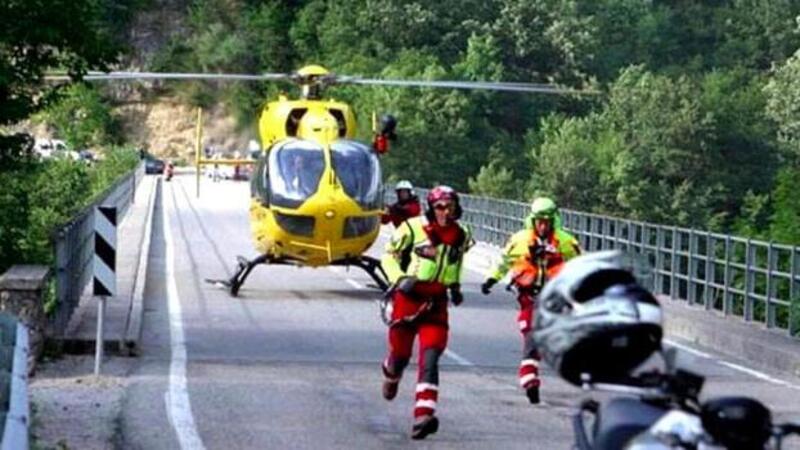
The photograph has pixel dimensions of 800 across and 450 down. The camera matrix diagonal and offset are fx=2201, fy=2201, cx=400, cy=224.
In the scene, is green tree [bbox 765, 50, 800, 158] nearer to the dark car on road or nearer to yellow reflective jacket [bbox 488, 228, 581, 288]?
the dark car on road

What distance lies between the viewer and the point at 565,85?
98875 mm

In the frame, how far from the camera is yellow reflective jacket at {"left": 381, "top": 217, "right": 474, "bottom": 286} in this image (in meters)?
16.0

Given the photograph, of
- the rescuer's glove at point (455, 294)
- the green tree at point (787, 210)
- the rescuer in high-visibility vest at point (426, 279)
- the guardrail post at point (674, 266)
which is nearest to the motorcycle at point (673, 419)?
the rescuer in high-visibility vest at point (426, 279)

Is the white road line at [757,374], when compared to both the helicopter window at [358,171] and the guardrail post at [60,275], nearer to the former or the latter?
the guardrail post at [60,275]

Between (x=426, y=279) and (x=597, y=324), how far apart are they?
10120 millimetres

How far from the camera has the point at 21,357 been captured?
39.2 feet

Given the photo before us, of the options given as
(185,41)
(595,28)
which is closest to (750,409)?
(595,28)

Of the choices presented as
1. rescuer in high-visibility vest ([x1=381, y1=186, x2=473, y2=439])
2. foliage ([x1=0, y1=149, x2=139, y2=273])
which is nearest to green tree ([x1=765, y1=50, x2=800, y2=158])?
foliage ([x1=0, y1=149, x2=139, y2=273])

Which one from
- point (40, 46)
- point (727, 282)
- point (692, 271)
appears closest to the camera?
point (40, 46)

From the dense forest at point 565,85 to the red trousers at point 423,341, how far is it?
163 feet

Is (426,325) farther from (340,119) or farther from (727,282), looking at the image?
(340,119)

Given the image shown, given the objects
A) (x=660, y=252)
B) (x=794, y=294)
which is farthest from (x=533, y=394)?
(x=660, y=252)

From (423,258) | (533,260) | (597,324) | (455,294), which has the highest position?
(597,324)

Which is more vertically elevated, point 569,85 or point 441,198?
point 441,198
